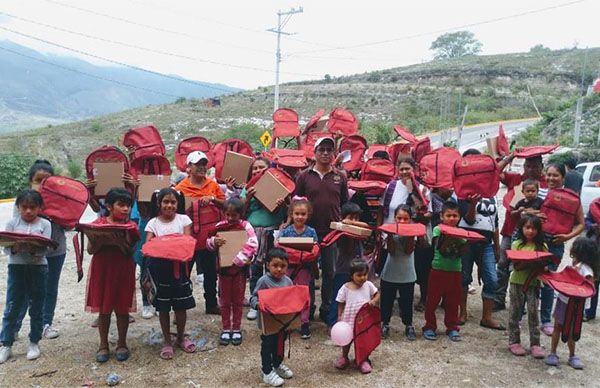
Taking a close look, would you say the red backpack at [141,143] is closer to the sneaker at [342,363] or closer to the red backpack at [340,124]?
the red backpack at [340,124]

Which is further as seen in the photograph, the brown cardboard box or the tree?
the tree

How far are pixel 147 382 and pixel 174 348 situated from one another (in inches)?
25.1

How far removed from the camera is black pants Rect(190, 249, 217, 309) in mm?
5293

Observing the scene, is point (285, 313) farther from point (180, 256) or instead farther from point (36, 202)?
point (36, 202)

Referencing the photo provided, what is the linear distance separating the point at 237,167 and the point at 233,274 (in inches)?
61.5

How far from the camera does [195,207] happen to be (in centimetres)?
496

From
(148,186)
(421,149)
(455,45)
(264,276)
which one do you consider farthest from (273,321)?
(455,45)

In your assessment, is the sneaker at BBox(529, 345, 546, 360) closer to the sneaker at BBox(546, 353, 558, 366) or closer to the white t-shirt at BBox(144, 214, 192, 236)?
the sneaker at BBox(546, 353, 558, 366)

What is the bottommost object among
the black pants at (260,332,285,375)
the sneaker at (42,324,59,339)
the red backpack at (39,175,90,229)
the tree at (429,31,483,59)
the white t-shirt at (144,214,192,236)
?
the sneaker at (42,324,59,339)

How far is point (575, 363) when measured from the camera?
4.36 m

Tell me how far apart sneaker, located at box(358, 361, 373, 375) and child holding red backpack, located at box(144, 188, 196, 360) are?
5.27 ft

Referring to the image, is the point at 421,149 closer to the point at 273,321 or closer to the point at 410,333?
the point at 410,333

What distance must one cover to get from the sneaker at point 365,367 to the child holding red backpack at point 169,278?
1.61 meters

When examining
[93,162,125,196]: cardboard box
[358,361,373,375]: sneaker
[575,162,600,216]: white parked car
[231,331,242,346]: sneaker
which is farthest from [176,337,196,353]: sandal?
[575,162,600,216]: white parked car
